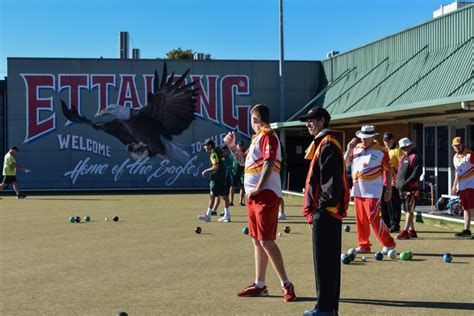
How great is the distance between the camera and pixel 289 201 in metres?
21.5

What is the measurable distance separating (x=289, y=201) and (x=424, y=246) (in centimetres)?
1109

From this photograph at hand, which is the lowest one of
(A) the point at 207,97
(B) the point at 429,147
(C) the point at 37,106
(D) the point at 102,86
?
(B) the point at 429,147

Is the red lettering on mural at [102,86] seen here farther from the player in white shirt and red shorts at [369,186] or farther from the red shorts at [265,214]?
the red shorts at [265,214]

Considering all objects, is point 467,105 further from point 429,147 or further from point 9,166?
point 9,166

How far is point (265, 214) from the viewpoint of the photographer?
665cm

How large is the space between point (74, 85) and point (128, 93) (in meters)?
2.36

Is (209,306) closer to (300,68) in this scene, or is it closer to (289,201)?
(289,201)

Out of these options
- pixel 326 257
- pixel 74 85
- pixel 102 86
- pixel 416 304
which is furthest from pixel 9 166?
pixel 326 257

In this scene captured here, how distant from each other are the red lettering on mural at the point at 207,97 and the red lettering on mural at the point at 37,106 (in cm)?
630

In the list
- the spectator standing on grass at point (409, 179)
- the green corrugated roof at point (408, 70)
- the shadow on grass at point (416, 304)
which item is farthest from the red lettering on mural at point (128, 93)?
the shadow on grass at point (416, 304)

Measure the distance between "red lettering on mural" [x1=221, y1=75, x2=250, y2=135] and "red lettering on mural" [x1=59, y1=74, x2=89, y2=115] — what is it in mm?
6099

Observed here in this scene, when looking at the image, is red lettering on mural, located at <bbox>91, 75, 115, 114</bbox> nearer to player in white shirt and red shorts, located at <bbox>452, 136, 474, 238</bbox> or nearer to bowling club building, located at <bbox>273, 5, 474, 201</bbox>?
bowling club building, located at <bbox>273, 5, 474, 201</bbox>

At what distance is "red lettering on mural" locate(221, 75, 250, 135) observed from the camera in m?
29.0

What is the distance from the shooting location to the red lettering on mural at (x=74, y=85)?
28109 mm
